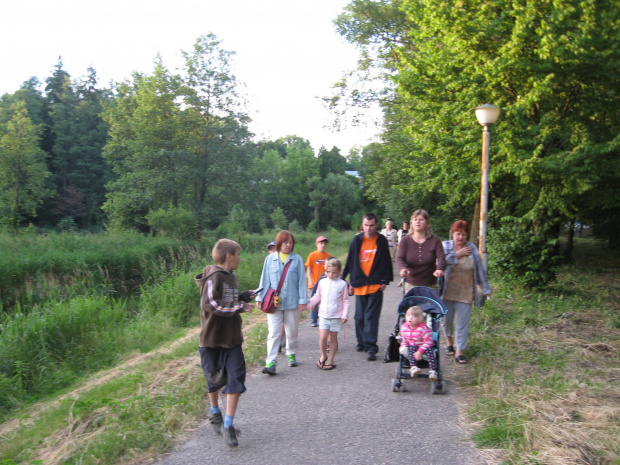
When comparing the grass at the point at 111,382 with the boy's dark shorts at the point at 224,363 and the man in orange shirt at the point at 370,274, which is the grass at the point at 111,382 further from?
the man in orange shirt at the point at 370,274

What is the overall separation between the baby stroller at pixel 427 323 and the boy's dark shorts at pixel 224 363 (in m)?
2.01

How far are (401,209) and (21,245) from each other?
61.6 ft

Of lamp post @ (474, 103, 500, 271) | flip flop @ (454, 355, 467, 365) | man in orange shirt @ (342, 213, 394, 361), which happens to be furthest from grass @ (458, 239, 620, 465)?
lamp post @ (474, 103, 500, 271)

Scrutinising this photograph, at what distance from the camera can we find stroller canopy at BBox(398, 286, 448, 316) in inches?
244

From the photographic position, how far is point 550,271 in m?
12.3

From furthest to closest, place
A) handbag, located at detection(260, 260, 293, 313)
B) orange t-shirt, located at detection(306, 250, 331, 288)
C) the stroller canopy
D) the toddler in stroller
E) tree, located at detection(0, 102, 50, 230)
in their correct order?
tree, located at detection(0, 102, 50, 230) < orange t-shirt, located at detection(306, 250, 331, 288) < handbag, located at detection(260, 260, 293, 313) < the stroller canopy < the toddler in stroller

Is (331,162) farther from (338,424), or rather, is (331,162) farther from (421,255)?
(338,424)

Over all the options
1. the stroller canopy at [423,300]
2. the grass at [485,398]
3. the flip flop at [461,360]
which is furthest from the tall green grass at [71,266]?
the flip flop at [461,360]

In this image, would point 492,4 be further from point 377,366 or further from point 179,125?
point 179,125

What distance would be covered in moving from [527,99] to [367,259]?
6282mm

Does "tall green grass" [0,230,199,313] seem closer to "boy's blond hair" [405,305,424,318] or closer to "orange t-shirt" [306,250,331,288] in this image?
"orange t-shirt" [306,250,331,288]

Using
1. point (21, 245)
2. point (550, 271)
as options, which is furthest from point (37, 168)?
point (550, 271)

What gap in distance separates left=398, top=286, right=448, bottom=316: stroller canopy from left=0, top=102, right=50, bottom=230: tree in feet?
131

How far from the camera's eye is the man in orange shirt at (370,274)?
7211 mm
